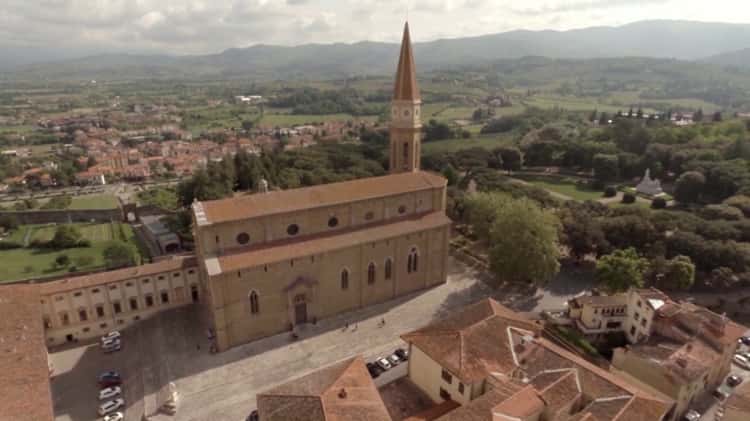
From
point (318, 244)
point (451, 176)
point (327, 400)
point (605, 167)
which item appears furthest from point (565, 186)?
point (327, 400)

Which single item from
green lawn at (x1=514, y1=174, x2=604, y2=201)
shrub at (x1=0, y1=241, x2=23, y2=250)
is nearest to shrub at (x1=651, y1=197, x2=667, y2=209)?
green lawn at (x1=514, y1=174, x2=604, y2=201)

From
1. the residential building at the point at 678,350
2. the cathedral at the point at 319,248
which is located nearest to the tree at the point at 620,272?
the residential building at the point at 678,350

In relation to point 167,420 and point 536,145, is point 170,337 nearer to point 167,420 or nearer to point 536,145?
point 167,420

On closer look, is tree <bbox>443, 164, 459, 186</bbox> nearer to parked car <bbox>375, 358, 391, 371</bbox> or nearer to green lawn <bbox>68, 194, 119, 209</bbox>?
parked car <bbox>375, 358, 391, 371</bbox>

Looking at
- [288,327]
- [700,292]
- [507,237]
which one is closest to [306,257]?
[288,327]

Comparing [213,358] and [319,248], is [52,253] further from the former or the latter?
[319,248]

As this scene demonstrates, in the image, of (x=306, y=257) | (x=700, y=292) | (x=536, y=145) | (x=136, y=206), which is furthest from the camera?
(x=536, y=145)
